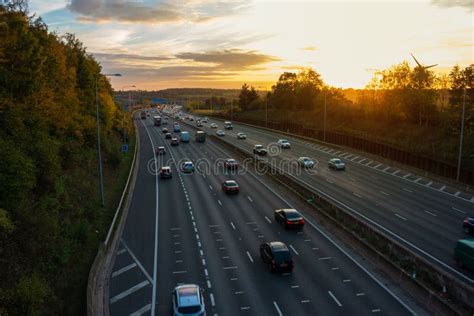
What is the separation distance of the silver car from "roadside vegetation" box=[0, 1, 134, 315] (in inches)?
179

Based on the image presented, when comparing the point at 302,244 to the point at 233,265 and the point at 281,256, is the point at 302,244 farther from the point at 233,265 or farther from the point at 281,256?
the point at 233,265

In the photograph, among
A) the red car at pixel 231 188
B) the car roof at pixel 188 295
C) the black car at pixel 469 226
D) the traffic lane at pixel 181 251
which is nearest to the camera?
the car roof at pixel 188 295

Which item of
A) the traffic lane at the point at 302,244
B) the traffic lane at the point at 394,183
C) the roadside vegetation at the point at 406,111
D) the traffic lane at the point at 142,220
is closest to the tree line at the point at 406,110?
the roadside vegetation at the point at 406,111

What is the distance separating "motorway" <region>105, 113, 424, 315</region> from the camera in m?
20.0

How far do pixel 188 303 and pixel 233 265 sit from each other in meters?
6.65

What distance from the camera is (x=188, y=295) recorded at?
1873cm

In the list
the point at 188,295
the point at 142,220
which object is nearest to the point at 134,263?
the point at 188,295

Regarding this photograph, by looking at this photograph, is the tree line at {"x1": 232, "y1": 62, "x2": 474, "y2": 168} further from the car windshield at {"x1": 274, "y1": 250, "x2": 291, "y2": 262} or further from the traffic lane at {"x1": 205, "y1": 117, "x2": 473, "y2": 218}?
the car windshield at {"x1": 274, "y1": 250, "x2": 291, "y2": 262}

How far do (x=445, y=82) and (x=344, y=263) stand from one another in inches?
3143

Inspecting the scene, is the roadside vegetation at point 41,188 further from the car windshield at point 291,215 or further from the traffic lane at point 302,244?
the car windshield at point 291,215

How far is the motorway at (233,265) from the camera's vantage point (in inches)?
786

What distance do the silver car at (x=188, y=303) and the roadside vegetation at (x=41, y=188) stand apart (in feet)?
14.9

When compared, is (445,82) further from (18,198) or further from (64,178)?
(18,198)

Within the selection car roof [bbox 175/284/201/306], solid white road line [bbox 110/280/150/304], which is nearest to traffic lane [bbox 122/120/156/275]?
solid white road line [bbox 110/280/150/304]
